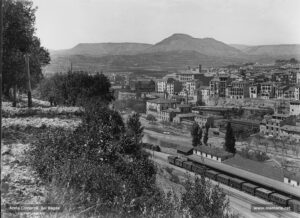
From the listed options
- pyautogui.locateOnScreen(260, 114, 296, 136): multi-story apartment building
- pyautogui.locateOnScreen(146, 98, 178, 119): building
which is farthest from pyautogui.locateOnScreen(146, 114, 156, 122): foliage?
pyautogui.locateOnScreen(260, 114, 296, 136): multi-story apartment building

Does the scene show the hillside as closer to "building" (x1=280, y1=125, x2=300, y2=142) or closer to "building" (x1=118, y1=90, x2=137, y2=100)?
"building" (x1=118, y1=90, x2=137, y2=100)

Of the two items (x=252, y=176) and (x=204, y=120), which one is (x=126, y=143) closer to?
(x=252, y=176)

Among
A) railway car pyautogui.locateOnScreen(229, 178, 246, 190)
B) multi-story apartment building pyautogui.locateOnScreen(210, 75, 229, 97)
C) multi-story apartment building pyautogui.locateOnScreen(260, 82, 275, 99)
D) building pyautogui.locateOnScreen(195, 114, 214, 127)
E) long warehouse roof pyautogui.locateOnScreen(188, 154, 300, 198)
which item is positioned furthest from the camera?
multi-story apartment building pyautogui.locateOnScreen(210, 75, 229, 97)

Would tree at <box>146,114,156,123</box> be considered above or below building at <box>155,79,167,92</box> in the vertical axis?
below

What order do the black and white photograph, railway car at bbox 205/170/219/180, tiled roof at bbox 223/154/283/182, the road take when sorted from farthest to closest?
railway car at bbox 205/170/219/180, tiled roof at bbox 223/154/283/182, the road, the black and white photograph

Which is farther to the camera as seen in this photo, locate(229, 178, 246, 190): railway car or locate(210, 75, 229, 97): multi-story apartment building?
locate(210, 75, 229, 97): multi-story apartment building

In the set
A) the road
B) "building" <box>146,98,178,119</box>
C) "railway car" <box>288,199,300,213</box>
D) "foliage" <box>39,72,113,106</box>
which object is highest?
"foliage" <box>39,72,113,106</box>

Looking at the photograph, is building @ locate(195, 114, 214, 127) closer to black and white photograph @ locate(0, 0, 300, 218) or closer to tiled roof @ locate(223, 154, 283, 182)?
black and white photograph @ locate(0, 0, 300, 218)

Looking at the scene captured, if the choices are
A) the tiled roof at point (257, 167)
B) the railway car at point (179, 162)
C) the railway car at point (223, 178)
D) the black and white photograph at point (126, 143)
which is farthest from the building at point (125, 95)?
the railway car at point (223, 178)
